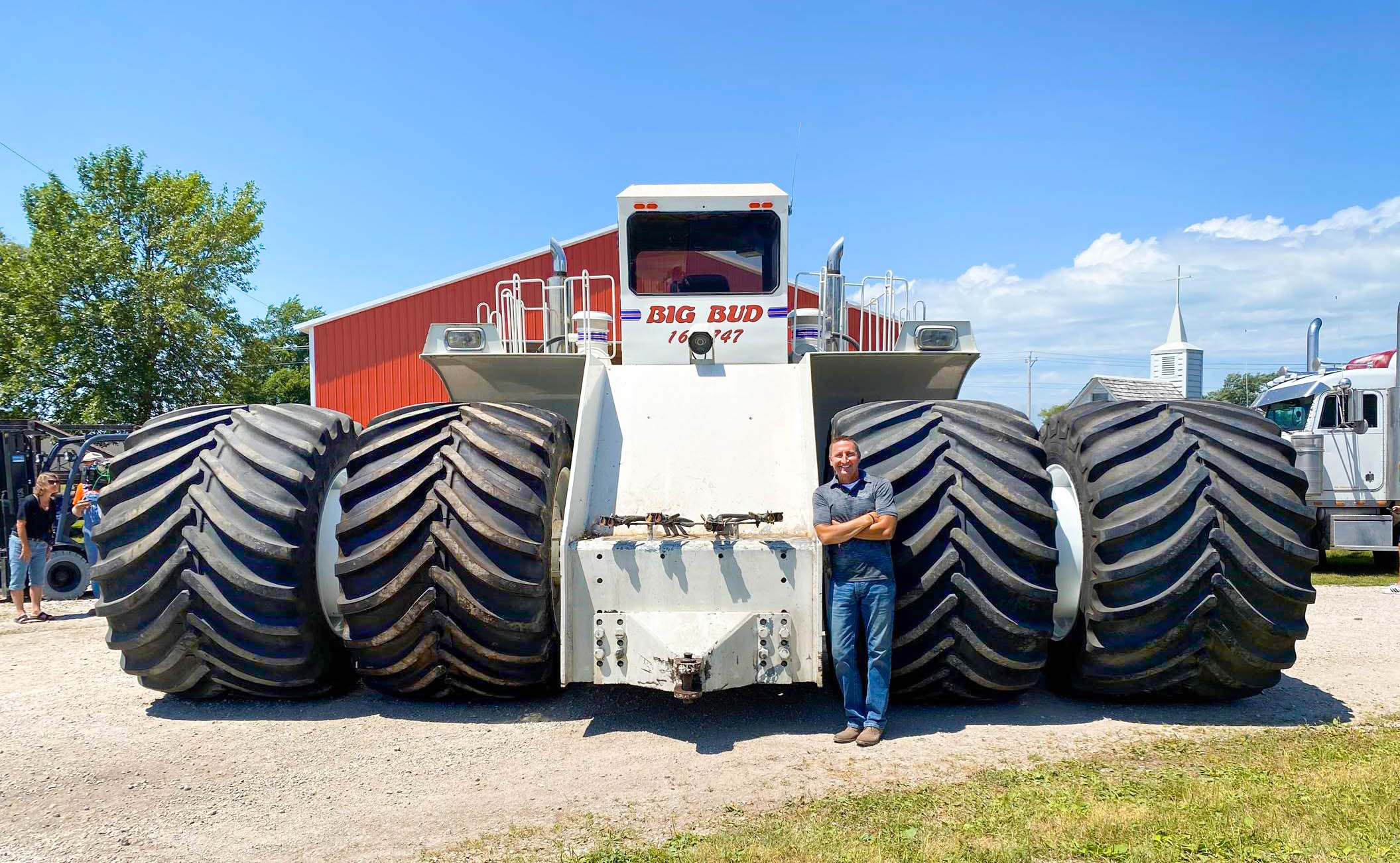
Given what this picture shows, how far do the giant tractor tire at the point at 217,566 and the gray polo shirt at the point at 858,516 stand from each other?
3005 millimetres

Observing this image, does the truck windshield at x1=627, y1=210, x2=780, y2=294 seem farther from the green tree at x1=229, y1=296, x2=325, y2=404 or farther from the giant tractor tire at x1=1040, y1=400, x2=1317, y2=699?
the green tree at x1=229, y1=296, x2=325, y2=404

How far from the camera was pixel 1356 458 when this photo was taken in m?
13.2

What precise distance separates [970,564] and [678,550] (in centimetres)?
157

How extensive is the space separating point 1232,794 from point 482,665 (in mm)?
3707

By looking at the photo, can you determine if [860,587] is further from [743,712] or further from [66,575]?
[66,575]

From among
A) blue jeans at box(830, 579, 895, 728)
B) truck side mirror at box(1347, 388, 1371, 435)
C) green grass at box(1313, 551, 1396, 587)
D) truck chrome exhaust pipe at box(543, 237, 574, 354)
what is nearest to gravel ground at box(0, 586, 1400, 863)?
blue jeans at box(830, 579, 895, 728)

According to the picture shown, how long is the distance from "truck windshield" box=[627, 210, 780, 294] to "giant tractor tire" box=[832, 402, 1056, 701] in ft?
8.42

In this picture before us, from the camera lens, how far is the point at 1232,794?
3779 mm

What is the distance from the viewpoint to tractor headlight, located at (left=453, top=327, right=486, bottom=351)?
662 centimetres

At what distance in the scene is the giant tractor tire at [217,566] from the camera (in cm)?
494

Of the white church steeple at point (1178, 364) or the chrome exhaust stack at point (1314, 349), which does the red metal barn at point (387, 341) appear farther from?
the white church steeple at point (1178, 364)

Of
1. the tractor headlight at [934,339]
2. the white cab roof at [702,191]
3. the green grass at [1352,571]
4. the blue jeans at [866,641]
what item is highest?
the white cab roof at [702,191]

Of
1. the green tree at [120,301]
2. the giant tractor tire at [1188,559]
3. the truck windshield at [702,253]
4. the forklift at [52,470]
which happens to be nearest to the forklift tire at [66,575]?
the forklift at [52,470]

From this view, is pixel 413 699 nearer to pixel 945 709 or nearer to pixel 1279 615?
pixel 945 709
